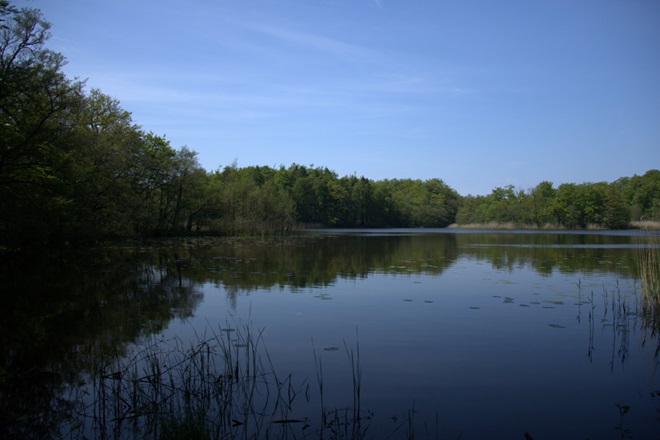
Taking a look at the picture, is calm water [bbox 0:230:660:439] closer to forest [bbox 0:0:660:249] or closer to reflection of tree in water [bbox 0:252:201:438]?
reflection of tree in water [bbox 0:252:201:438]

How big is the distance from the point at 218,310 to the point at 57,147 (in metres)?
13.3

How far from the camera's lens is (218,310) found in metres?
10.9

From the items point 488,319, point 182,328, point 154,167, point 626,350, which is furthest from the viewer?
point 154,167

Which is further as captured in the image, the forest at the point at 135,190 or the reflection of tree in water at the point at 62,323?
the forest at the point at 135,190

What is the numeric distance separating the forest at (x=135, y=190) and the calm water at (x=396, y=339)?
418cm

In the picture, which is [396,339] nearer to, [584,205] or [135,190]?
[135,190]

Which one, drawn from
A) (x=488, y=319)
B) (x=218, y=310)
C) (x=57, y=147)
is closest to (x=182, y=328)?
(x=218, y=310)

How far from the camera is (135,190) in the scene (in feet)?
132

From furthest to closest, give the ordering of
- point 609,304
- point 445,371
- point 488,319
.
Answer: point 609,304, point 488,319, point 445,371

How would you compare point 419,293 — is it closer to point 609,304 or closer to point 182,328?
point 609,304

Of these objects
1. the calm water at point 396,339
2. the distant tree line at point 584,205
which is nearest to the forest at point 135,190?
the distant tree line at point 584,205

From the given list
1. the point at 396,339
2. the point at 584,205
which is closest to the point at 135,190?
the point at 396,339

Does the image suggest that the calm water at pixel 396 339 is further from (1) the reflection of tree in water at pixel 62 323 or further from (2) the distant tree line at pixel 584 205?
(2) the distant tree line at pixel 584 205

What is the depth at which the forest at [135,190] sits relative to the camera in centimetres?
1700
